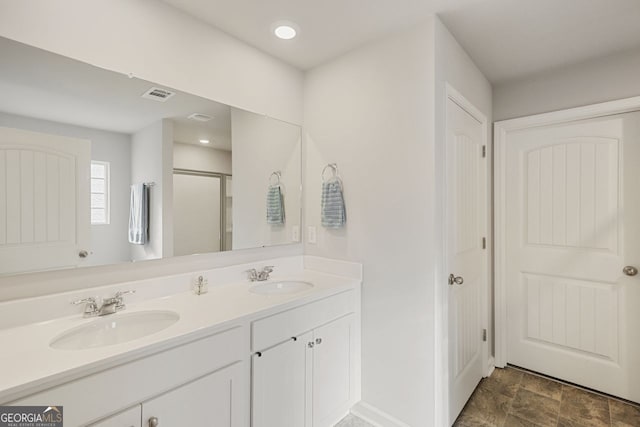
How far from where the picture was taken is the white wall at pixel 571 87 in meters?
2.02

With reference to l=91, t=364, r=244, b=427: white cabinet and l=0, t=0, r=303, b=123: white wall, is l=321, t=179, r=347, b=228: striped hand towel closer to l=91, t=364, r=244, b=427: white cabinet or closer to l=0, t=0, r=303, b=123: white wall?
l=0, t=0, r=303, b=123: white wall

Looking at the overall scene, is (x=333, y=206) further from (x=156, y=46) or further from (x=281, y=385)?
(x=156, y=46)

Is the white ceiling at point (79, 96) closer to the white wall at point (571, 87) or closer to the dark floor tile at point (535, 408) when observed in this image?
the white wall at point (571, 87)

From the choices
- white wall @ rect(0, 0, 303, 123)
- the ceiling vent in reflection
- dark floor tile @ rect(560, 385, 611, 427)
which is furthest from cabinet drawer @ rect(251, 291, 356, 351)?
dark floor tile @ rect(560, 385, 611, 427)

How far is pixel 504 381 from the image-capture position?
2.33 metres

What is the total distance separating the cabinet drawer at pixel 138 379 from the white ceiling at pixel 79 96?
107 centimetres

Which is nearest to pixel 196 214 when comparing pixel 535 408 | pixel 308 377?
pixel 308 377

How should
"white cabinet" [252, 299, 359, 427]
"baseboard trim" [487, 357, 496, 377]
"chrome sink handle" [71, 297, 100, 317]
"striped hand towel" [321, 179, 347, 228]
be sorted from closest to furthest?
"chrome sink handle" [71, 297, 100, 317]
"white cabinet" [252, 299, 359, 427]
"striped hand towel" [321, 179, 347, 228]
"baseboard trim" [487, 357, 496, 377]

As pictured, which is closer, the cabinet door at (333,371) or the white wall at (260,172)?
the cabinet door at (333,371)

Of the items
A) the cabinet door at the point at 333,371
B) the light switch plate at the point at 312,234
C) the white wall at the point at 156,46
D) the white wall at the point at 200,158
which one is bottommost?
the cabinet door at the point at 333,371

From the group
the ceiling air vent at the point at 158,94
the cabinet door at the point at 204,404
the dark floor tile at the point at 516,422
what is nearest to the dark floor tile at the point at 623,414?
the dark floor tile at the point at 516,422

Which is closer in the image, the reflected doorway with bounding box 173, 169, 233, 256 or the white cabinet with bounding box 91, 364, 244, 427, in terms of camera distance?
the white cabinet with bounding box 91, 364, 244, 427

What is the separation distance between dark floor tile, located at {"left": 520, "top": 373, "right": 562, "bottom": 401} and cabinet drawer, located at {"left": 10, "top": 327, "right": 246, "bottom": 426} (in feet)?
7.39

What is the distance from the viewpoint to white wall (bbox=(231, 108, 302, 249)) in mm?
1939
